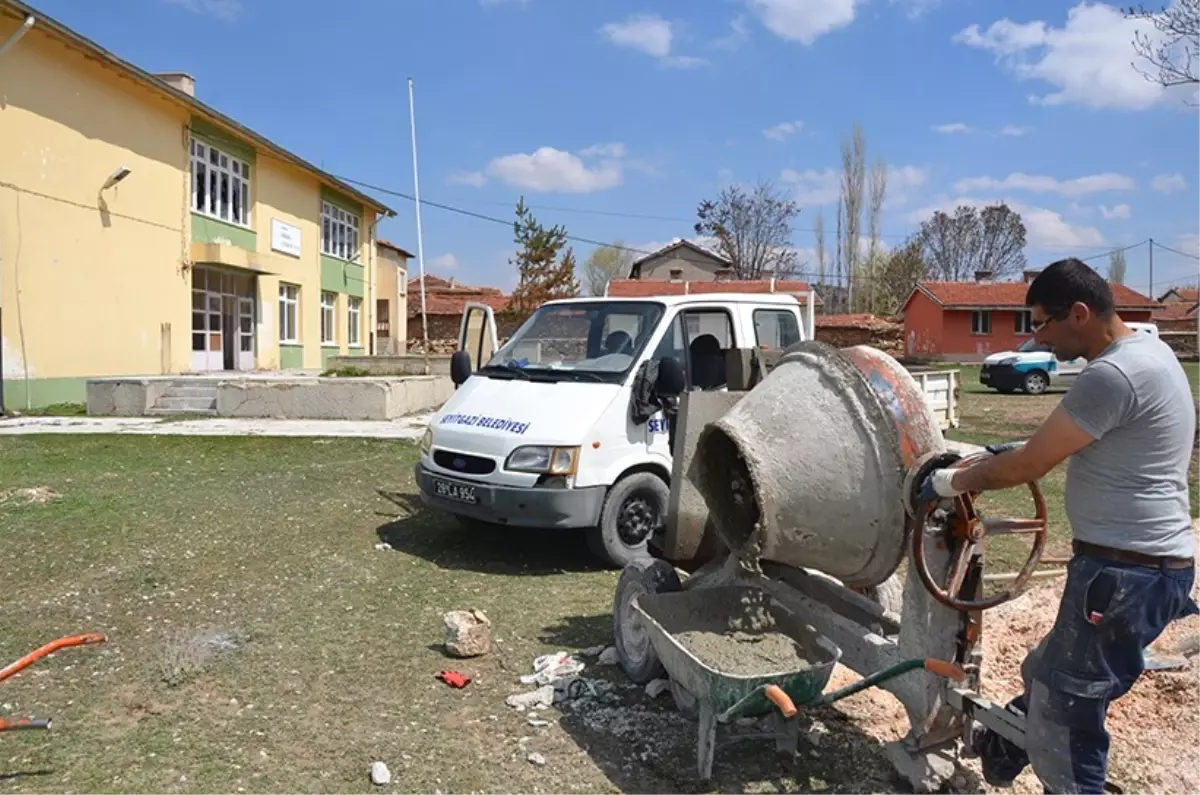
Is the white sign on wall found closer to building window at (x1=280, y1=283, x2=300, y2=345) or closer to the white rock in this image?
building window at (x1=280, y1=283, x2=300, y2=345)

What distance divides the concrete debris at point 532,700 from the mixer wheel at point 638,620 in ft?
1.40

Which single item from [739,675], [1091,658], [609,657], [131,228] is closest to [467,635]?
[609,657]

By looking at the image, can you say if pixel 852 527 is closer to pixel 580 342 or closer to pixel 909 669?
pixel 909 669

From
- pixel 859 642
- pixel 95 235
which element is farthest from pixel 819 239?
pixel 859 642

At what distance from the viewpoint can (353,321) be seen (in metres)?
34.4

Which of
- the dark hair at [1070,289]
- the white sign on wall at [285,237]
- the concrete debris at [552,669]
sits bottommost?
the concrete debris at [552,669]

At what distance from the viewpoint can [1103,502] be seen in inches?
109

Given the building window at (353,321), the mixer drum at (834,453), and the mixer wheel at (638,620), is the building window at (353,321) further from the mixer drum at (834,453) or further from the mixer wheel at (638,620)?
the mixer drum at (834,453)

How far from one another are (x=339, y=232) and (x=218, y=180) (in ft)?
27.8

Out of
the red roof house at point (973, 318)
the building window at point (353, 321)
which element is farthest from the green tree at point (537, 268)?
the red roof house at point (973, 318)

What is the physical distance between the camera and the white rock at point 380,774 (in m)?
3.48

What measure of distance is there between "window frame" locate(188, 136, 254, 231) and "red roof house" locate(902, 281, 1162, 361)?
3542cm

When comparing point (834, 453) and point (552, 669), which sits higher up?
point (834, 453)

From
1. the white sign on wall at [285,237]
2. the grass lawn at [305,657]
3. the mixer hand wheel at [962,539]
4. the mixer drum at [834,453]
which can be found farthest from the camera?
the white sign on wall at [285,237]
